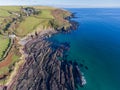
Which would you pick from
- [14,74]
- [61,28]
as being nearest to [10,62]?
[14,74]

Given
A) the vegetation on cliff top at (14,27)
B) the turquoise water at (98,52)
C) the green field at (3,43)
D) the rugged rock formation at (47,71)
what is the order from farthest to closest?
the green field at (3,43) < the vegetation on cliff top at (14,27) < the turquoise water at (98,52) < the rugged rock formation at (47,71)

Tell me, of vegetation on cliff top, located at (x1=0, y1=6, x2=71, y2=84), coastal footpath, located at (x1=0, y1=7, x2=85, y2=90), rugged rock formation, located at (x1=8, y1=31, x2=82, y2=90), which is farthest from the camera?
vegetation on cliff top, located at (x1=0, y1=6, x2=71, y2=84)

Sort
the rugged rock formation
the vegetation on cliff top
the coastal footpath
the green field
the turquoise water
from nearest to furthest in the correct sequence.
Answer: the rugged rock formation
the coastal footpath
the turquoise water
the vegetation on cliff top
the green field

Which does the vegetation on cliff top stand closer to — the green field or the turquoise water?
the green field

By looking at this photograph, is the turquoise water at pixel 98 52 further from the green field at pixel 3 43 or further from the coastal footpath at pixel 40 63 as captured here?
the green field at pixel 3 43

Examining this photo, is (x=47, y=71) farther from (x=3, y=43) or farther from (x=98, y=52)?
(x=3, y=43)

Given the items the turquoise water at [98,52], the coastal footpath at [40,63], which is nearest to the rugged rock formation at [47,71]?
the coastal footpath at [40,63]

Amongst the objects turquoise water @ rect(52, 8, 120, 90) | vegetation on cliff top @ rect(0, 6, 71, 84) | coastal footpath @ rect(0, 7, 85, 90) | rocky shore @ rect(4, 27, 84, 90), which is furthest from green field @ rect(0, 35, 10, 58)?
turquoise water @ rect(52, 8, 120, 90)

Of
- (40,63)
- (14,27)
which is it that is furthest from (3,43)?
(14,27)
